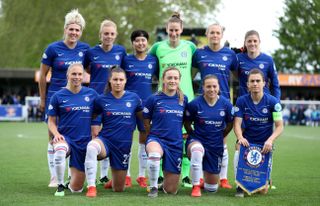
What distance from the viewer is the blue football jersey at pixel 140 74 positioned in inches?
341

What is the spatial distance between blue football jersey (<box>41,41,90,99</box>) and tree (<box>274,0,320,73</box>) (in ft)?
139

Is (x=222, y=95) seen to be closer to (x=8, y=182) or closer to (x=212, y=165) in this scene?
(x=212, y=165)

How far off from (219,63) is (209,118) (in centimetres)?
93

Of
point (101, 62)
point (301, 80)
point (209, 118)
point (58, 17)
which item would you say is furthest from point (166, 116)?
point (58, 17)

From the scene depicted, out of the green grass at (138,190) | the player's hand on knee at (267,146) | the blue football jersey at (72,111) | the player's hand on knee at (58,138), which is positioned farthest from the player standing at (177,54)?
the player's hand on knee at (58,138)

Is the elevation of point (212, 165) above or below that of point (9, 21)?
below

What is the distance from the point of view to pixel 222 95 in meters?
8.62

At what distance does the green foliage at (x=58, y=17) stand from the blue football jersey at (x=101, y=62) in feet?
112

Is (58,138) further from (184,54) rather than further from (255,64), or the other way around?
(255,64)

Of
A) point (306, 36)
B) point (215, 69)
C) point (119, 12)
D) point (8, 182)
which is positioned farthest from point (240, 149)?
point (306, 36)

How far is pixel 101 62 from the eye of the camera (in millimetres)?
8656

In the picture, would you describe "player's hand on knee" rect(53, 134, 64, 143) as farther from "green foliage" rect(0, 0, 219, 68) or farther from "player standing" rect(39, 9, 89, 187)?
"green foliage" rect(0, 0, 219, 68)

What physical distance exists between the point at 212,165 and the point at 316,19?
1722 inches

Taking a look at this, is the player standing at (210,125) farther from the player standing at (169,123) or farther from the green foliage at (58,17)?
the green foliage at (58,17)
